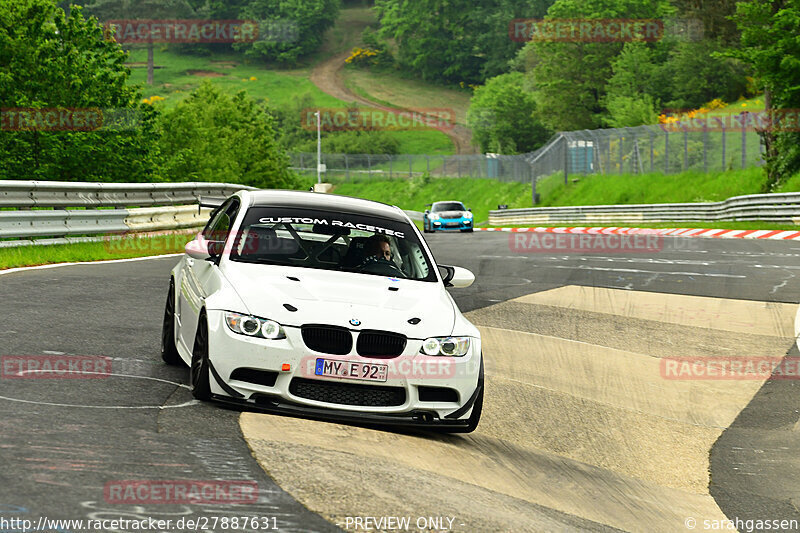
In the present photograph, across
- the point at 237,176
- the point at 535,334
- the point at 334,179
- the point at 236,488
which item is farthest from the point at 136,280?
the point at 334,179

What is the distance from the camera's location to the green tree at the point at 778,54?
32.8 metres

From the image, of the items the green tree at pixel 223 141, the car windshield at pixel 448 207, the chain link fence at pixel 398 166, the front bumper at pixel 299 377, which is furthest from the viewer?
the chain link fence at pixel 398 166

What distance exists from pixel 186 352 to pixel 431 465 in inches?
92.7

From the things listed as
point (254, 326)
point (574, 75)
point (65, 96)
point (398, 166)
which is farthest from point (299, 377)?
point (398, 166)

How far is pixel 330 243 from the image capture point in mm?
8133

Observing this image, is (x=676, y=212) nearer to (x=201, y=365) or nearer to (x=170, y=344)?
(x=170, y=344)

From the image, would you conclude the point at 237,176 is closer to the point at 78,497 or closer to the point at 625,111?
the point at 625,111

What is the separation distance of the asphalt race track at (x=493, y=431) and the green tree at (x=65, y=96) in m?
14.8

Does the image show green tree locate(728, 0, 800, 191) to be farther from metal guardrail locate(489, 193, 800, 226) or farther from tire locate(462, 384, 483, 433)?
tire locate(462, 384, 483, 433)

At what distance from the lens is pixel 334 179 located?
10444 centimetres

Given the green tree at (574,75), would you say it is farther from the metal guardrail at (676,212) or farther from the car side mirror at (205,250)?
the car side mirror at (205,250)

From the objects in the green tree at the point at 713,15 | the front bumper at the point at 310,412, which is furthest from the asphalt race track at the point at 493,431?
the green tree at the point at 713,15

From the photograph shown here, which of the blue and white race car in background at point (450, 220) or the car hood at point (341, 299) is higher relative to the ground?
the car hood at point (341, 299)

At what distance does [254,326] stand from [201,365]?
1.61 ft
